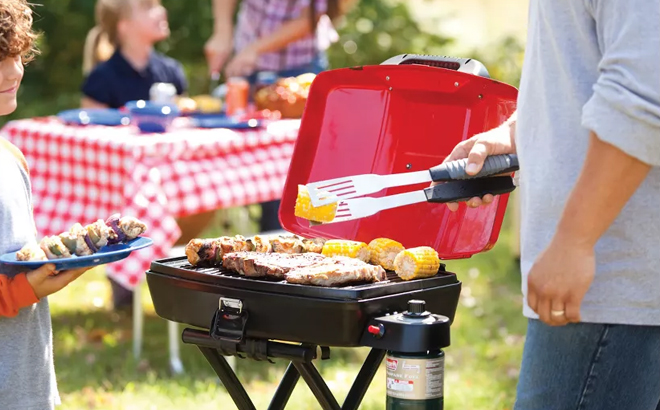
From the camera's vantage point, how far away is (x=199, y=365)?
14.4ft

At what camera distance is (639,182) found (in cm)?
151

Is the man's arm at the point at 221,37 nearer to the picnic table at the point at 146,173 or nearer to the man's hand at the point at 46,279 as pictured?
the picnic table at the point at 146,173

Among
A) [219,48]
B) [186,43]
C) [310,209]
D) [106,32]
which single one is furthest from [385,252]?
[186,43]

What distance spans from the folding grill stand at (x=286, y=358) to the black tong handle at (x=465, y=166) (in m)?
0.40

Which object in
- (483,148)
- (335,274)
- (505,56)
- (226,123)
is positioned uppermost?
(483,148)

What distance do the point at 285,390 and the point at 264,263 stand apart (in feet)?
1.44

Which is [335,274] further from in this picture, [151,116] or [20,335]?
[151,116]

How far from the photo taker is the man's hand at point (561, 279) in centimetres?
154

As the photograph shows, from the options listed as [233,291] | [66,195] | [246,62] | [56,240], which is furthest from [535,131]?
[246,62]

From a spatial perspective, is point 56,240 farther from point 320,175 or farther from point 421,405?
point 421,405

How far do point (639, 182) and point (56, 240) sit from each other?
127 centimetres

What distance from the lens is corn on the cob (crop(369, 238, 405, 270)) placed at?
7.24ft

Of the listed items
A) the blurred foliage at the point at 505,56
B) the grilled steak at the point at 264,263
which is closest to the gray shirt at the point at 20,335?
the grilled steak at the point at 264,263

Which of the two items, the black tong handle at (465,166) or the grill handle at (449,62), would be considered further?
the grill handle at (449,62)
